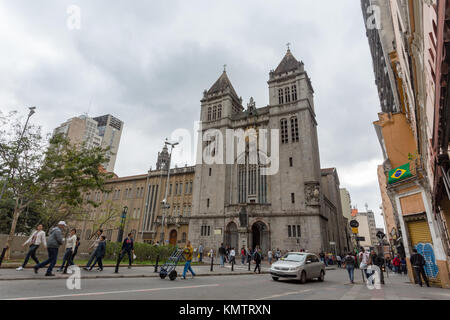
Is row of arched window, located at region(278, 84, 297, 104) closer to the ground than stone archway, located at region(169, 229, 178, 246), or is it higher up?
higher up

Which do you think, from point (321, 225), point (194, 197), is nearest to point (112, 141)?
point (194, 197)

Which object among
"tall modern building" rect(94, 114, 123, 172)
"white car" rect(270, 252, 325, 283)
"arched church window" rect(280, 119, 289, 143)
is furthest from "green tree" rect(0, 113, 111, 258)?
"tall modern building" rect(94, 114, 123, 172)

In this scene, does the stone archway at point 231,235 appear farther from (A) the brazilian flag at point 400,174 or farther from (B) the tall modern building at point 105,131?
(B) the tall modern building at point 105,131

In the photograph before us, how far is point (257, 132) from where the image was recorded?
40312 mm

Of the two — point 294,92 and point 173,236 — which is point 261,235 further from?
point 294,92

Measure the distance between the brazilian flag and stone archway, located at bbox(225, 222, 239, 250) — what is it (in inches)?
969

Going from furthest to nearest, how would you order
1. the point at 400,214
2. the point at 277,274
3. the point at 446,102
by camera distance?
the point at 400,214 → the point at 277,274 → the point at 446,102

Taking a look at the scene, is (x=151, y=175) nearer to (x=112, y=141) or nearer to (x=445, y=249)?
(x=445, y=249)

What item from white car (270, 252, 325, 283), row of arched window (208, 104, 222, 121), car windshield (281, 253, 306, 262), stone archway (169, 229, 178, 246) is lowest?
white car (270, 252, 325, 283)

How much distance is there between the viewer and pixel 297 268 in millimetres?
11688

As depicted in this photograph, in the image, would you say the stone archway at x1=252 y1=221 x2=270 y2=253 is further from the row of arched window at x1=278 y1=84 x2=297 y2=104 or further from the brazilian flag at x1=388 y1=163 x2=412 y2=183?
the brazilian flag at x1=388 y1=163 x2=412 y2=183

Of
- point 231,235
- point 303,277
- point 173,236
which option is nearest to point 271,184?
point 231,235

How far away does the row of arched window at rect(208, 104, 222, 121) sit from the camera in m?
45.6
